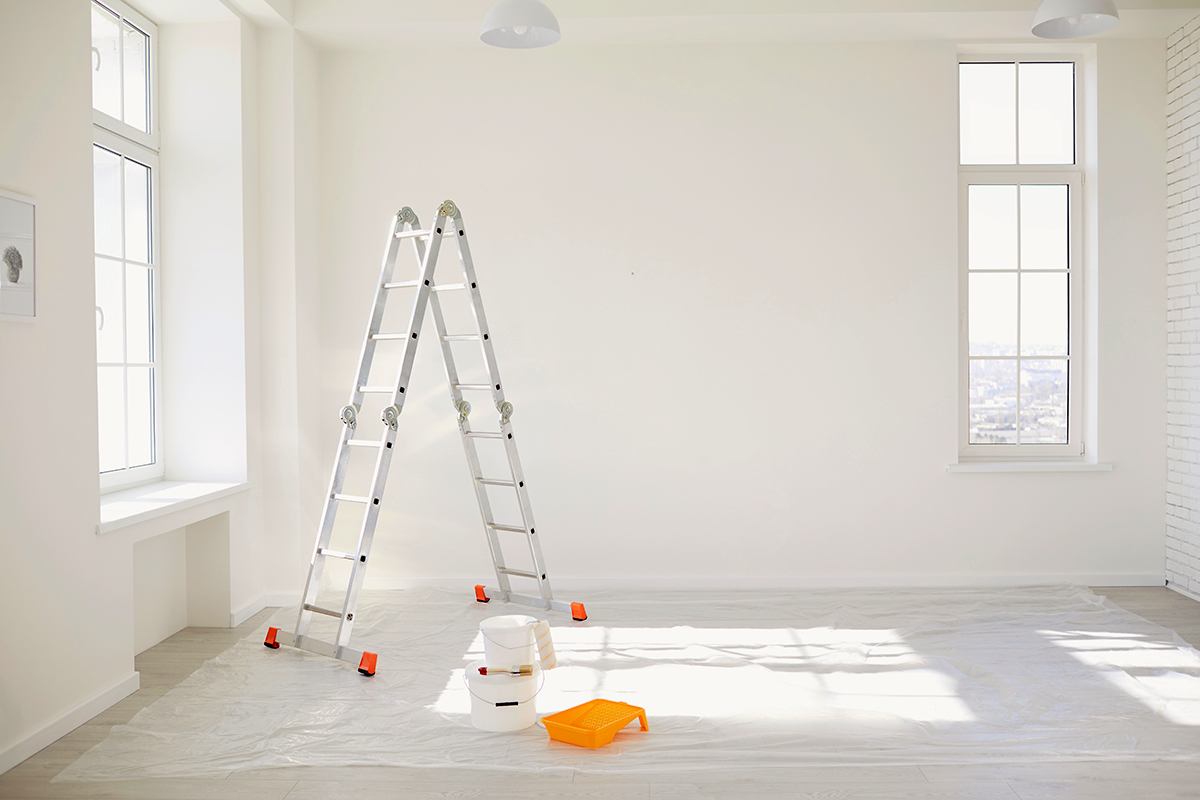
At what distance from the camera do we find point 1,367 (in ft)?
8.53

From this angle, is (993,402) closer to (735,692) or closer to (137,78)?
(735,692)

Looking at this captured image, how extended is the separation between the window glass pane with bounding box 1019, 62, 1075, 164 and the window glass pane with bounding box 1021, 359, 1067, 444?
1.20 metres

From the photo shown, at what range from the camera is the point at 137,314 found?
4.05 m

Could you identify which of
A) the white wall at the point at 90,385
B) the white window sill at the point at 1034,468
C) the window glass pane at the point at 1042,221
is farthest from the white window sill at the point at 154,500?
the window glass pane at the point at 1042,221

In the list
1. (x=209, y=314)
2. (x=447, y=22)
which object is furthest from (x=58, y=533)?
(x=447, y=22)

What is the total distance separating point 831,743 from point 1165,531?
315 centimetres

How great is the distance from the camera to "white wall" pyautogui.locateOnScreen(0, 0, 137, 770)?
2641 millimetres

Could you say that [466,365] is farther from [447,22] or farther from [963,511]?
[963,511]

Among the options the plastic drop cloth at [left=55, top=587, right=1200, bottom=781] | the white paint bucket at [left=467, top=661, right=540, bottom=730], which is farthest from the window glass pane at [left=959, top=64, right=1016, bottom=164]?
the white paint bucket at [left=467, top=661, right=540, bottom=730]

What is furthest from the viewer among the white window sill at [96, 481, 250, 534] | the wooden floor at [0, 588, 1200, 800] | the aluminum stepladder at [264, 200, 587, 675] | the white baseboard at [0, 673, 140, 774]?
the aluminum stepladder at [264, 200, 587, 675]

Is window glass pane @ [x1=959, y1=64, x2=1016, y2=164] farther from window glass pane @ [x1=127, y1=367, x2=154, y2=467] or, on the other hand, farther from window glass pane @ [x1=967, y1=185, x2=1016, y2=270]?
window glass pane @ [x1=127, y1=367, x2=154, y2=467]

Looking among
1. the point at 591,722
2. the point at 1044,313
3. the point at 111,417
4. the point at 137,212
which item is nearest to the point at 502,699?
the point at 591,722

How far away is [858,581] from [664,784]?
8.32ft

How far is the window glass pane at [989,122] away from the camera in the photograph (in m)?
4.82
